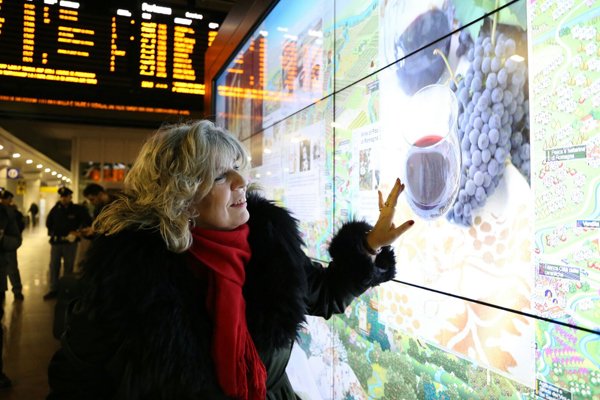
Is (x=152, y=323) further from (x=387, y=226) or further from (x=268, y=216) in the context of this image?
(x=387, y=226)

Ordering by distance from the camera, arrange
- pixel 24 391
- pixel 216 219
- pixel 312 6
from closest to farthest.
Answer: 1. pixel 216 219
2. pixel 312 6
3. pixel 24 391

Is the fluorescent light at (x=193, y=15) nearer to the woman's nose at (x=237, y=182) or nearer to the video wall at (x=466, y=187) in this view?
the video wall at (x=466, y=187)

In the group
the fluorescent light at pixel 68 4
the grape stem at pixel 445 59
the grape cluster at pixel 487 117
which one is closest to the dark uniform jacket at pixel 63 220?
the fluorescent light at pixel 68 4

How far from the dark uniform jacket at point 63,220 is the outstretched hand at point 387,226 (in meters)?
6.18

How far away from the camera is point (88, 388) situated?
1.17m

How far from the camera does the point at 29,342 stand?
4484mm

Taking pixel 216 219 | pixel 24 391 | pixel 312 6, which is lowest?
pixel 24 391

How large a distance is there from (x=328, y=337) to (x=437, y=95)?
1434 mm

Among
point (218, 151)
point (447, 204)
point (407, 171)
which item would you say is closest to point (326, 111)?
point (407, 171)

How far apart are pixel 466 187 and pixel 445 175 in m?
0.11

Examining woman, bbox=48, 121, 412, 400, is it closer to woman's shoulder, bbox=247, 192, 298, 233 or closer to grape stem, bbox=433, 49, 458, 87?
woman's shoulder, bbox=247, 192, 298, 233

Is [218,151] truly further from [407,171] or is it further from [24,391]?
[24,391]

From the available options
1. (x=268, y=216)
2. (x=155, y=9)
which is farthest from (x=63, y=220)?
(x=268, y=216)

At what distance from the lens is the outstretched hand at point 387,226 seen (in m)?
1.37
